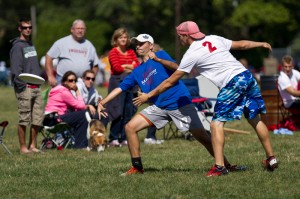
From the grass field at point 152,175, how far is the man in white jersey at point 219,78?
57 centimetres

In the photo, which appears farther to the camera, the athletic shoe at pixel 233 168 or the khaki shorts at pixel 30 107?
the khaki shorts at pixel 30 107

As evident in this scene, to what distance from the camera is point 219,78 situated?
360 inches

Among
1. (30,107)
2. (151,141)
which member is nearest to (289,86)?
(151,141)

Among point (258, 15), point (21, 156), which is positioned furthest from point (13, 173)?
point (258, 15)

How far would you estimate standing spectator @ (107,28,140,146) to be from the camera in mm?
13648

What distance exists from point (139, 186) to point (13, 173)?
6.86 feet

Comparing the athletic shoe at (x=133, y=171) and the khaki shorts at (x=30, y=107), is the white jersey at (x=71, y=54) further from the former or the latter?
the athletic shoe at (x=133, y=171)

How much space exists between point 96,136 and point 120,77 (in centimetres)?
144

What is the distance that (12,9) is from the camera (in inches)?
2859

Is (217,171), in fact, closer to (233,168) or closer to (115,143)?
(233,168)

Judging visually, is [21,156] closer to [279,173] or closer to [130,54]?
[130,54]

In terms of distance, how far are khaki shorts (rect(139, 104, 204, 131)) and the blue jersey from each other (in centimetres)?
5

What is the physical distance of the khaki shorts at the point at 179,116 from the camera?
378 inches

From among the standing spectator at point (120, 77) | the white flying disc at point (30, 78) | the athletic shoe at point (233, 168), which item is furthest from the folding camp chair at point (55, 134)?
the athletic shoe at point (233, 168)
